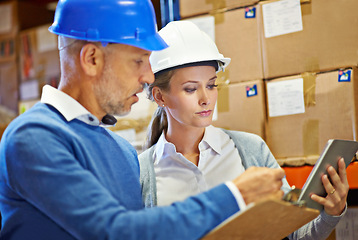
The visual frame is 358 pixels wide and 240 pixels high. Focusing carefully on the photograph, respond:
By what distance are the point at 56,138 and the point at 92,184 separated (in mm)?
178

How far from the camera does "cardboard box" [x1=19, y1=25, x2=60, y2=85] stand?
4109mm

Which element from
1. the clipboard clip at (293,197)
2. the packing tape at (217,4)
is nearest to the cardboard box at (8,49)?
the packing tape at (217,4)

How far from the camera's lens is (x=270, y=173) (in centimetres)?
140

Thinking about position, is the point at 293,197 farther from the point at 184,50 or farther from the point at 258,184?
the point at 184,50

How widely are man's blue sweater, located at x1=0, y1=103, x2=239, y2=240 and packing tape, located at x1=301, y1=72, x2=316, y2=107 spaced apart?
1261mm

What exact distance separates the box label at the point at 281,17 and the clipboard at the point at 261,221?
4.13 ft

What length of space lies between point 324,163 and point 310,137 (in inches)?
28.2

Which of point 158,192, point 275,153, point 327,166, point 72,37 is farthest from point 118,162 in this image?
point 275,153

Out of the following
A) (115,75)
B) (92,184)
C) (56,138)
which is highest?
(115,75)

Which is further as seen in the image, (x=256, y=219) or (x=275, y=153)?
(x=275, y=153)

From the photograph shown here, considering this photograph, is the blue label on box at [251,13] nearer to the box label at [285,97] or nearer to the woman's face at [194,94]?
the box label at [285,97]

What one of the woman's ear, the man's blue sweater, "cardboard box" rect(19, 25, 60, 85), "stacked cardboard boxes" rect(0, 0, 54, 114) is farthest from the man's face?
"stacked cardboard boxes" rect(0, 0, 54, 114)

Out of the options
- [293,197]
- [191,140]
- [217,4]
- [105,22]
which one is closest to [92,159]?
[105,22]

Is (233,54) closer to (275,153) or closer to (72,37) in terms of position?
(275,153)
